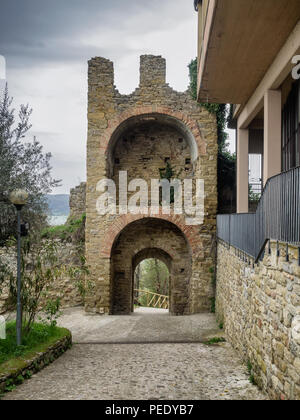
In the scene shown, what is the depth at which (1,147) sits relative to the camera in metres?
5.97

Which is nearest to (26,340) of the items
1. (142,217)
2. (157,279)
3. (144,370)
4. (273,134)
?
(144,370)

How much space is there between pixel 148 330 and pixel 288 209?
249 inches

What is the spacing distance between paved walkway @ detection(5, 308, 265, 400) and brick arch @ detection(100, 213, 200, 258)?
9.10ft

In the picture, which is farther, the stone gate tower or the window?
the stone gate tower

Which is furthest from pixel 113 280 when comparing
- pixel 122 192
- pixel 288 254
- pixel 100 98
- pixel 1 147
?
pixel 288 254

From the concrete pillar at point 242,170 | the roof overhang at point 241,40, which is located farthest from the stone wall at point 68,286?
the roof overhang at point 241,40

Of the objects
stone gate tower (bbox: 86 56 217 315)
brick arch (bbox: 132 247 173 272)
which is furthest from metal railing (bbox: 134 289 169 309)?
stone gate tower (bbox: 86 56 217 315)

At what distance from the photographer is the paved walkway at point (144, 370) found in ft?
14.3

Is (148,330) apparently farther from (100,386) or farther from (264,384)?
(264,384)

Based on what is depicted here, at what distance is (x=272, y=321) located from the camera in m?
3.76

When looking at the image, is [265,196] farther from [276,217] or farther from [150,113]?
[150,113]

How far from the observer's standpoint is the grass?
5094 mm

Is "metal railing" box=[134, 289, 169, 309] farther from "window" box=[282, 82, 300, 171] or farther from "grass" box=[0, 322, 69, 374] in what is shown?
"window" box=[282, 82, 300, 171]

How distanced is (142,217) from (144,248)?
1.98 m
